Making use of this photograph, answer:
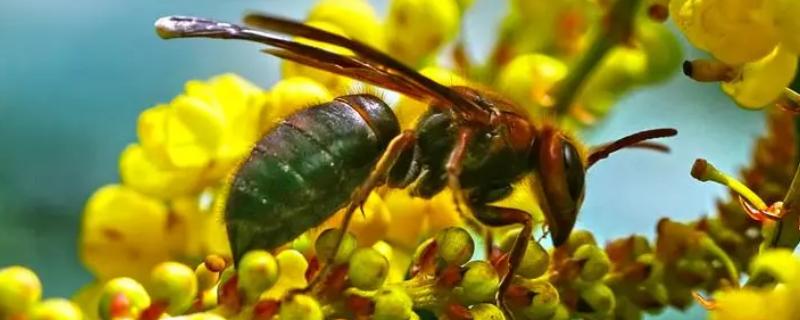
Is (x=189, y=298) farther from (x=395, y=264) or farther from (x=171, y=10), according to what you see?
(x=171, y=10)

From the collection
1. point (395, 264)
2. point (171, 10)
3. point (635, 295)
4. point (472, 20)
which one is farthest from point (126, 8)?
point (635, 295)

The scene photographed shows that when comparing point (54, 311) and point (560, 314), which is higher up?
point (54, 311)

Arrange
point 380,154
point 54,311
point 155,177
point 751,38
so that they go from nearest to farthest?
point 54,311 → point 751,38 → point 380,154 → point 155,177

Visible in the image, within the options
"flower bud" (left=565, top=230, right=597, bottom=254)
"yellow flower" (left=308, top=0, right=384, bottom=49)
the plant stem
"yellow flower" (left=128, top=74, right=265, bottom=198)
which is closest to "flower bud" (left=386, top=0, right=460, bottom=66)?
"yellow flower" (left=308, top=0, right=384, bottom=49)

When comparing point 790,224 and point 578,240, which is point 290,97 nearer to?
point 578,240

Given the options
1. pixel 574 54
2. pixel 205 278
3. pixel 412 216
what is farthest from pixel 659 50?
pixel 205 278

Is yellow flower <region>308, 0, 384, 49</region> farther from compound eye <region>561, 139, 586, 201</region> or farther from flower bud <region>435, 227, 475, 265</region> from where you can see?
flower bud <region>435, 227, 475, 265</region>

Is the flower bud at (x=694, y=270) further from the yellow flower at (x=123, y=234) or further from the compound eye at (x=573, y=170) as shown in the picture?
the yellow flower at (x=123, y=234)
